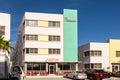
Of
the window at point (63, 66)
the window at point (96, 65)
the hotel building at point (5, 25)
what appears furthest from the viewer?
the window at point (96, 65)

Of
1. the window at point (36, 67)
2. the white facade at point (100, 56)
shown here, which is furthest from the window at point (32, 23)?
the white facade at point (100, 56)

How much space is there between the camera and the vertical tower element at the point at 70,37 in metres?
63.8

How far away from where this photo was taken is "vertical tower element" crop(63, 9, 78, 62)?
209ft

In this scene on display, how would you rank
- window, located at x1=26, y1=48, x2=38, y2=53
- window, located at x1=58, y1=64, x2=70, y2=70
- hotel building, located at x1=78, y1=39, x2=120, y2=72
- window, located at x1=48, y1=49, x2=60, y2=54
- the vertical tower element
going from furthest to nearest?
1. hotel building, located at x1=78, y1=39, x2=120, y2=72
2. window, located at x1=58, y1=64, x2=70, y2=70
3. the vertical tower element
4. window, located at x1=48, y1=49, x2=60, y2=54
5. window, located at x1=26, y1=48, x2=38, y2=53

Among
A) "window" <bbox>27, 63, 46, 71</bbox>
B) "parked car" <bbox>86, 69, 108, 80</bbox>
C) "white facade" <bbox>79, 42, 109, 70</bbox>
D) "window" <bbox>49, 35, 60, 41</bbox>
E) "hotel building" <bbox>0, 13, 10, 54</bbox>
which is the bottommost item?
"parked car" <bbox>86, 69, 108, 80</bbox>

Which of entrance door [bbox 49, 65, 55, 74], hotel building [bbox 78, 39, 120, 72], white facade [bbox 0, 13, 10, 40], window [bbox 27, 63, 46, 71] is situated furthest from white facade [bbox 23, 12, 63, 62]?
white facade [bbox 0, 13, 10, 40]

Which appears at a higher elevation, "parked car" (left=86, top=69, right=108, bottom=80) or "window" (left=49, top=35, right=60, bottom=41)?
"window" (left=49, top=35, right=60, bottom=41)

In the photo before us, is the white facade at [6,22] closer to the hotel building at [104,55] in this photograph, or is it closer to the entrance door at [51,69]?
the entrance door at [51,69]

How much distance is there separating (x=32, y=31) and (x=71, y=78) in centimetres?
1492

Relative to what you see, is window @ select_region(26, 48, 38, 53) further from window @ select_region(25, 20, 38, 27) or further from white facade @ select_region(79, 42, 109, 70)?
white facade @ select_region(79, 42, 109, 70)

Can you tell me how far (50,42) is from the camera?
63.1m

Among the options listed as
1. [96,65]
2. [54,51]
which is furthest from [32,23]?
[96,65]

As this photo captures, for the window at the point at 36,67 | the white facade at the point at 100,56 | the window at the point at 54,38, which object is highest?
the window at the point at 54,38

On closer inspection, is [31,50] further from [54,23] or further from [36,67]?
[54,23]
